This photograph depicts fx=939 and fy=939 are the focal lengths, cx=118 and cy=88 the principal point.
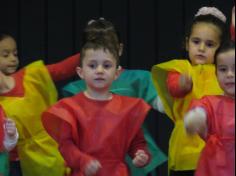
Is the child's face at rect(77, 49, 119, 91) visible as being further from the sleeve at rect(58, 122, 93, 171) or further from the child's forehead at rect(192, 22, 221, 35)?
the child's forehead at rect(192, 22, 221, 35)

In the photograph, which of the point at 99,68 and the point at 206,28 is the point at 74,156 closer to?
the point at 99,68

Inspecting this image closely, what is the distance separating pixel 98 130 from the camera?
2.75 metres

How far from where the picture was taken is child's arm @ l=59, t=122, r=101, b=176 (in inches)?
104

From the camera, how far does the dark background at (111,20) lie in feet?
13.0

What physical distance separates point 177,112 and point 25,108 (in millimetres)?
510

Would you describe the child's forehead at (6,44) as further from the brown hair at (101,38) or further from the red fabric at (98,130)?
the red fabric at (98,130)

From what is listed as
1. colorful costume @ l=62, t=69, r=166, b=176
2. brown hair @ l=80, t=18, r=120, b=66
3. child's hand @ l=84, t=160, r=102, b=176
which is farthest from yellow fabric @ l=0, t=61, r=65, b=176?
child's hand @ l=84, t=160, r=102, b=176

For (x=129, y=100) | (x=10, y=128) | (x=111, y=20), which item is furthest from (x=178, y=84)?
(x=111, y=20)

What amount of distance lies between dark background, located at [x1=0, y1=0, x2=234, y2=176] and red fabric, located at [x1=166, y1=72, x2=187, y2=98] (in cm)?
101

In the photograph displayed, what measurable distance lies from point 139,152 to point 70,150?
202 mm

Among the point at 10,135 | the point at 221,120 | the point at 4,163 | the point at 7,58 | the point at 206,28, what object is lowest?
the point at 4,163

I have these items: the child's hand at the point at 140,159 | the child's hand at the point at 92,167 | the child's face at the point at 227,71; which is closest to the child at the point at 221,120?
the child's face at the point at 227,71

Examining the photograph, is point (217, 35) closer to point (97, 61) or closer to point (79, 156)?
point (97, 61)

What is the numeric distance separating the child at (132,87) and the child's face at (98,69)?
20cm
